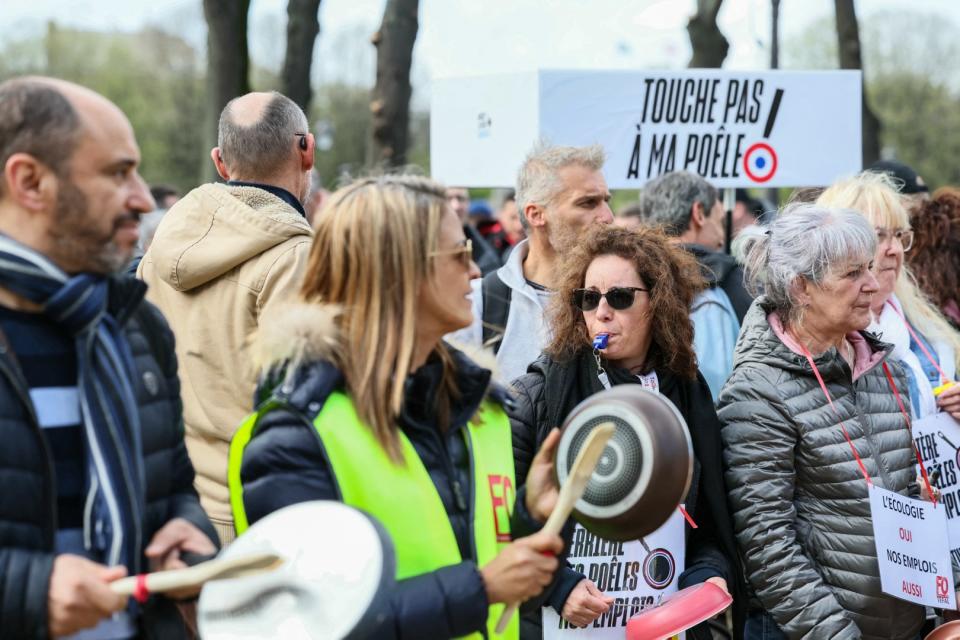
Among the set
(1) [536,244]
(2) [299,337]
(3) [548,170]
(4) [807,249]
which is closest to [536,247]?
(1) [536,244]

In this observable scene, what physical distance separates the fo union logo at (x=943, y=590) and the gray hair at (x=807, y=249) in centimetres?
98

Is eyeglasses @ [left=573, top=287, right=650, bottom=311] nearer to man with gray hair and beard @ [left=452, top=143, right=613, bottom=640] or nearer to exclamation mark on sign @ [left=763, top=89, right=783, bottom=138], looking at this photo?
man with gray hair and beard @ [left=452, top=143, right=613, bottom=640]

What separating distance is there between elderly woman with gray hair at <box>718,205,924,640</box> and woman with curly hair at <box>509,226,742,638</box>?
0.32 feet

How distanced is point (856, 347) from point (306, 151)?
2037 millimetres

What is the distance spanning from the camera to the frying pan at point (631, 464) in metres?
2.70

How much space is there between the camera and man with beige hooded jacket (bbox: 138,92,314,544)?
3943 mm

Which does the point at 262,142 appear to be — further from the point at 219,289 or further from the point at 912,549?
the point at 912,549

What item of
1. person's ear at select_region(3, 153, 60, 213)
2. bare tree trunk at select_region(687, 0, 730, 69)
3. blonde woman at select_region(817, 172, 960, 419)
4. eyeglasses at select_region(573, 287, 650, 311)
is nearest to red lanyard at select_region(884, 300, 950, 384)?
blonde woman at select_region(817, 172, 960, 419)

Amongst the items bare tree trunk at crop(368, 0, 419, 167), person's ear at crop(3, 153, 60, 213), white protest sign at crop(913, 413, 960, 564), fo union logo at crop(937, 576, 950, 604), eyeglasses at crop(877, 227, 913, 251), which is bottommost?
fo union logo at crop(937, 576, 950, 604)

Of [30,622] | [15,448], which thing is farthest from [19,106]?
[30,622]

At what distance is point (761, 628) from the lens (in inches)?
159

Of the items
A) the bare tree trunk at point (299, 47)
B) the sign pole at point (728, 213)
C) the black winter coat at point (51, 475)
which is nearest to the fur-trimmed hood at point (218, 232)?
the black winter coat at point (51, 475)

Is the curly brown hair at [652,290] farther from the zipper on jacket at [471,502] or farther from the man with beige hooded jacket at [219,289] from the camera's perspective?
the zipper on jacket at [471,502]

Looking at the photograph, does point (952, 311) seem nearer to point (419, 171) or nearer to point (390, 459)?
point (419, 171)
